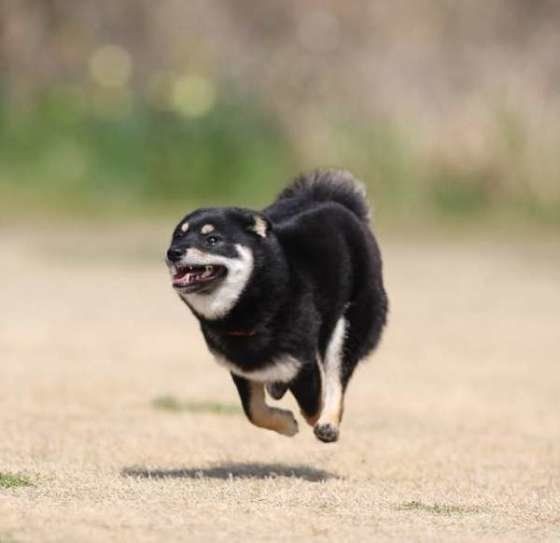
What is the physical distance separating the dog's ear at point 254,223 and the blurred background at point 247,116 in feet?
38.6

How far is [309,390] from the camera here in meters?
7.02

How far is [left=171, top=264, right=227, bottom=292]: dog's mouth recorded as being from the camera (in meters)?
6.53

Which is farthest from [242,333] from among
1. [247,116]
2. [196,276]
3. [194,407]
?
[247,116]

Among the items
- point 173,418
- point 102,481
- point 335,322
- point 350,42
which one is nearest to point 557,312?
point 173,418

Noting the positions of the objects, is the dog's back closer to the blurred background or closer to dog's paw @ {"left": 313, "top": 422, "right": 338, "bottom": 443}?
dog's paw @ {"left": 313, "top": 422, "right": 338, "bottom": 443}

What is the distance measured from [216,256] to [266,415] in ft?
2.65

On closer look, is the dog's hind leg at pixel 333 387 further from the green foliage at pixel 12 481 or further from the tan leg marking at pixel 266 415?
the green foliage at pixel 12 481

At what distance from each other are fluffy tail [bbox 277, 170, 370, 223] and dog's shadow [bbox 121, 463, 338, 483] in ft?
3.76

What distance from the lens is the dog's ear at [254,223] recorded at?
266 inches

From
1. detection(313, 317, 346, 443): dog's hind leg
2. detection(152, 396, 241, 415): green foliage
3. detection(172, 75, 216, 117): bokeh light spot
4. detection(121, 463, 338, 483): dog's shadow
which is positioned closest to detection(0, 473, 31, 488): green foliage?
detection(121, 463, 338, 483): dog's shadow

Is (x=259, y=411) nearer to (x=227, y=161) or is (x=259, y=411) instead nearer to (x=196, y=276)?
(x=196, y=276)

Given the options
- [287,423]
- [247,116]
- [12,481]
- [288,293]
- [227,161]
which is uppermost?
[288,293]

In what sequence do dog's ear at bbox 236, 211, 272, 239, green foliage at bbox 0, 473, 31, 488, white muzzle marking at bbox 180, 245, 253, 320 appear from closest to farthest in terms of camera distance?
green foliage at bbox 0, 473, 31, 488 → white muzzle marking at bbox 180, 245, 253, 320 → dog's ear at bbox 236, 211, 272, 239

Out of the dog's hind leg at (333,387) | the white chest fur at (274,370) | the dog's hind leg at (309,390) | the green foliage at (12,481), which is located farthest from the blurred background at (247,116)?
A: the green foliage at (12,481)
